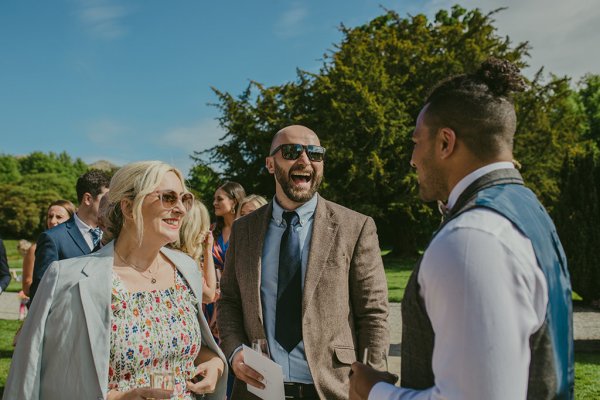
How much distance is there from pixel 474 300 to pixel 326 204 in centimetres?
217

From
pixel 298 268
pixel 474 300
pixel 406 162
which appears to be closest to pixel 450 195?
pixel 474 300

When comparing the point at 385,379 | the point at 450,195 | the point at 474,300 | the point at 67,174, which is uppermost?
the point at 67,174

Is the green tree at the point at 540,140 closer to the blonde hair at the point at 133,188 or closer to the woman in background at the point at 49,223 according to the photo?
the woman in background at the point at 49,223

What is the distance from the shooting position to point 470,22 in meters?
30.4

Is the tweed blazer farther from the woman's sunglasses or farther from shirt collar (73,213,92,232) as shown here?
shirt collar (73,213,92,232)

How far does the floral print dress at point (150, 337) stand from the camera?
112 inches

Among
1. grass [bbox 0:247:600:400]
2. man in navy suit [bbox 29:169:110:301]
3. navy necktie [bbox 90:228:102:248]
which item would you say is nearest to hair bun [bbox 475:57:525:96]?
man in navy suit [bbox 29:169:110:301]

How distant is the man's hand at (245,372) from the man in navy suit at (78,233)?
9.17 feet

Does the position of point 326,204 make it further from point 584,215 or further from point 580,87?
point 580,87

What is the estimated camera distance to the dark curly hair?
72.1 inches

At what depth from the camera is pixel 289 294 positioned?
3.26 metres

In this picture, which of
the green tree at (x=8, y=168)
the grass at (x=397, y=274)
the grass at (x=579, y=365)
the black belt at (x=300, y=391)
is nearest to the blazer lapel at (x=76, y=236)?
the grass at (x=579, y=365)

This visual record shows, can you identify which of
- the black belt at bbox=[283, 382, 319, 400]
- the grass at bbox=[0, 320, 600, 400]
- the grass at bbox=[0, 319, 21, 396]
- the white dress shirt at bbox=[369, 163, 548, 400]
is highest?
Result: the white dress shirt at bbox=[369, 163, 548, 400]

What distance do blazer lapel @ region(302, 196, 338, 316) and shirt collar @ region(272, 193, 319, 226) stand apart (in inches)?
2.1
